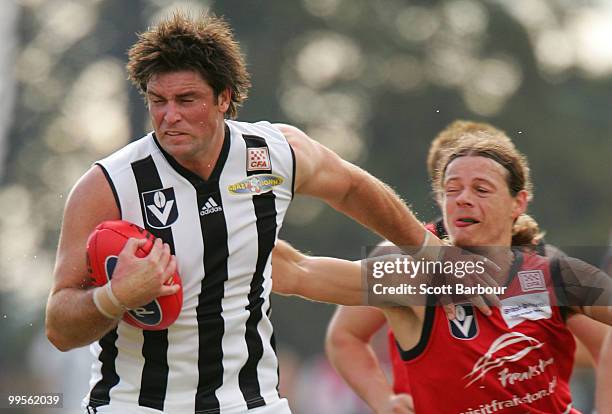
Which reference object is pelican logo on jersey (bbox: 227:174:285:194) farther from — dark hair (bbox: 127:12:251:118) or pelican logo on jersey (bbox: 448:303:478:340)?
pelican logo on jersey (bbox: 448:303:478:340)

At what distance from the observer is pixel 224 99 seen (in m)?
4.91

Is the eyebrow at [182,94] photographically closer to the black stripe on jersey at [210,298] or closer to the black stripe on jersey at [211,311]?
the black stripe on jersey at [210,298]

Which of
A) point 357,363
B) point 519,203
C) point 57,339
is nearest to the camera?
point 57,339

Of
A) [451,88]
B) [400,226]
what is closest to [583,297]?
[400,226]

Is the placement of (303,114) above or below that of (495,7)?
below

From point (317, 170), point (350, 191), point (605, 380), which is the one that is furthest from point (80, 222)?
point (605, 380)

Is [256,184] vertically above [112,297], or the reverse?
[256,184]

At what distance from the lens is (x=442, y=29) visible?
2142 cm

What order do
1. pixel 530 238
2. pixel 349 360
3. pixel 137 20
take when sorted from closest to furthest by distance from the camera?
pixel 530 238
pixel 349 360
pixel 137 20

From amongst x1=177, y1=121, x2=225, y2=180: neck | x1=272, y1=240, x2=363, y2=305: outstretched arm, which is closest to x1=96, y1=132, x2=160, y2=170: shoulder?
x1=177, y1=121, x2=225, y2=180: neck

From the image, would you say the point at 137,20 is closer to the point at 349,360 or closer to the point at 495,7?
the point at 495,7

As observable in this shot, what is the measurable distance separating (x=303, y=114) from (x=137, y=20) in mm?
3332

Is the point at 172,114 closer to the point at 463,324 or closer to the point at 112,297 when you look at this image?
the point at 112,297

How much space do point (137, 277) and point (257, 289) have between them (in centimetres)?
69
